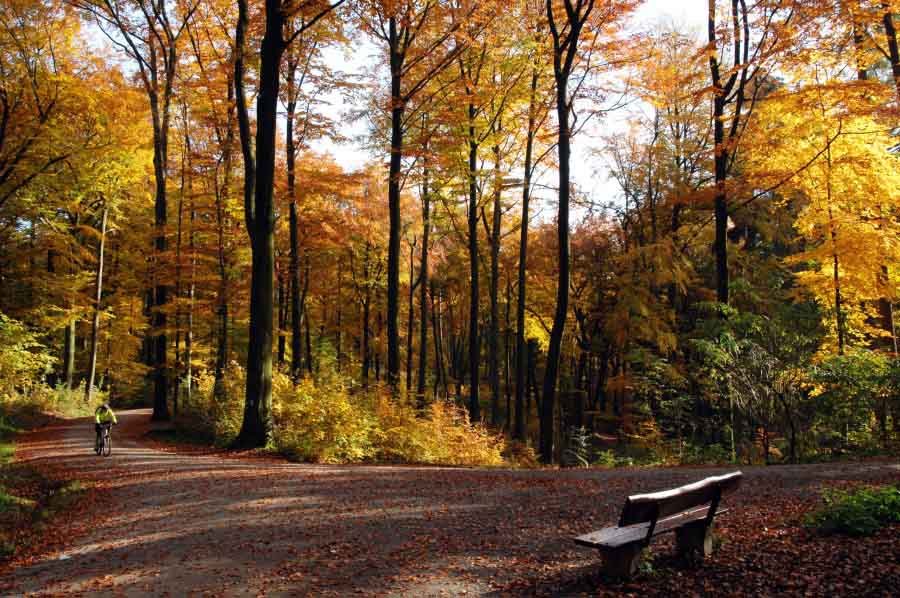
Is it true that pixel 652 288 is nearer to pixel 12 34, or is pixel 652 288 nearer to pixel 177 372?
pixel 177 372

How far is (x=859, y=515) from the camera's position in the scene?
224 inches

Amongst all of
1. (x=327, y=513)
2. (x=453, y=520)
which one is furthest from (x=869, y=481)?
(x=327, y=513)

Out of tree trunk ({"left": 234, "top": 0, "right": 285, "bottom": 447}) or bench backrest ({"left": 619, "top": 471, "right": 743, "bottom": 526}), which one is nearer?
bench backrest ({"left": 619, "top": 471, "right": 743, "bottom": 526})

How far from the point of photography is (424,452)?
13.8 m

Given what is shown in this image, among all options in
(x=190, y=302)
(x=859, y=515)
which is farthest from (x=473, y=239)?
(x=859, y=515)

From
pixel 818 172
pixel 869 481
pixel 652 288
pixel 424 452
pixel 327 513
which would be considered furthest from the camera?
pixel 652 288

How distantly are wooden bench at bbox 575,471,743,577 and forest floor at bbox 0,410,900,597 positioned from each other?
0.17 meters

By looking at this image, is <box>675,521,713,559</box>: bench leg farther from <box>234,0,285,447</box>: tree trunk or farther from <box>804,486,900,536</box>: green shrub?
<box>234,0,285,447</box>: tree trunk

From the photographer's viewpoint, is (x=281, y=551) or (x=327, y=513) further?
(x=327, y=513)

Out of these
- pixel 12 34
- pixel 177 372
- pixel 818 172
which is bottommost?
pixel 177 372

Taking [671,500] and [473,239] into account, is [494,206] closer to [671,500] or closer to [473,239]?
[473,239]

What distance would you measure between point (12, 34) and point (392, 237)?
44.5 feet

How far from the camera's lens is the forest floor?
16.3 feet

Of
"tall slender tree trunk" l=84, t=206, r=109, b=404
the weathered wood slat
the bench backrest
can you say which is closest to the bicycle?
the weathered wood slat
